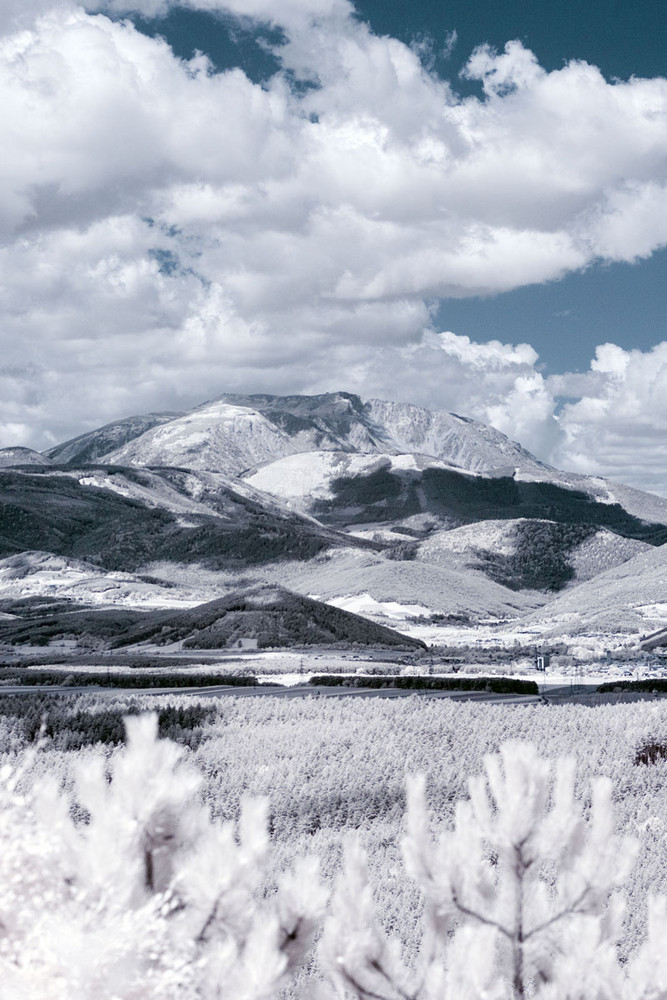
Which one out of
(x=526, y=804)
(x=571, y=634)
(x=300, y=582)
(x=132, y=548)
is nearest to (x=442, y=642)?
(x=571, y=634)

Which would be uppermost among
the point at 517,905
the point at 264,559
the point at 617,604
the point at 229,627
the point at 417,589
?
the point at 264,559

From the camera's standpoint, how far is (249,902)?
2410mm

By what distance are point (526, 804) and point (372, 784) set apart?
731 centimetres

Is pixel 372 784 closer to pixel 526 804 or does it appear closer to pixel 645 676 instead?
pixel 526 804

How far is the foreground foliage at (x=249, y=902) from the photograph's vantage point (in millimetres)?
2195

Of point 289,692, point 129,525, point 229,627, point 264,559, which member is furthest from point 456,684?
point 129,525

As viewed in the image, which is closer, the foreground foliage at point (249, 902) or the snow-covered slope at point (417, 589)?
the foreground foliage at point (249, 902)

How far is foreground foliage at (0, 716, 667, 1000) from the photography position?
7.20ft

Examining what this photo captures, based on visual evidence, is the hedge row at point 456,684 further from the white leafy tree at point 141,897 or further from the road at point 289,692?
the white leafy tree at point 141,897

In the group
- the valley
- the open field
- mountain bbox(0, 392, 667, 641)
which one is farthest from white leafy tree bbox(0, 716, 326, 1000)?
mountain bbox(0, 392, 667, 641)

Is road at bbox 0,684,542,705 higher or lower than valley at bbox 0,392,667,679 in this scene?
lower

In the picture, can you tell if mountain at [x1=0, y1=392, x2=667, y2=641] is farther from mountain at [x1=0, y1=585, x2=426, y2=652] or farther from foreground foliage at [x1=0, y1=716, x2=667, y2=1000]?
foreground foliage at [x1=0, y1=716, x2=667, y2=1000]

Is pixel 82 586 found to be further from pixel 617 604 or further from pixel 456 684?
pixel 456 684

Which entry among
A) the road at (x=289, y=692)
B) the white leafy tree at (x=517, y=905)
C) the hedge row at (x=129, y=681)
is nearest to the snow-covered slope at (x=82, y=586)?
the hedge row at (x=129, y=681)
